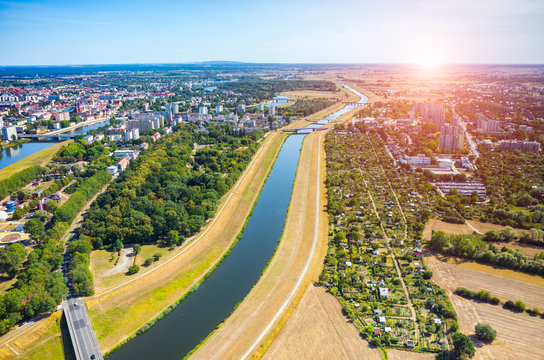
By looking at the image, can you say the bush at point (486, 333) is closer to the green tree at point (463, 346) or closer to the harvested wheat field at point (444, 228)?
the green tree at point (463, 346)

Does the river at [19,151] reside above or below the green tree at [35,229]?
above

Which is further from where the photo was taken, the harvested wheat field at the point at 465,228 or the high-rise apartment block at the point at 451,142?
the high-rise apartment block at the point at 451,142

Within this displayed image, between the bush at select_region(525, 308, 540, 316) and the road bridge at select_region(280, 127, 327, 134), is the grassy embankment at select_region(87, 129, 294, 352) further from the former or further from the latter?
the road bridge at select_region(280, 127, 327, 134)

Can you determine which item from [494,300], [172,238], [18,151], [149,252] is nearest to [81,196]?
[149,252]

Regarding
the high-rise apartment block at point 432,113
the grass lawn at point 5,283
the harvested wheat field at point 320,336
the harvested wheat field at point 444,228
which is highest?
the high-rise apartment block at point 432,113

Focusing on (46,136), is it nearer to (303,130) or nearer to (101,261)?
(303,130)

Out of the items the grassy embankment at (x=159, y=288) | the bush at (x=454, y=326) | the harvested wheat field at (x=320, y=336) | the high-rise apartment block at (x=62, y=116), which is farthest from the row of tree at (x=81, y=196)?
the high-rise apartment block at (x=62, y=116)

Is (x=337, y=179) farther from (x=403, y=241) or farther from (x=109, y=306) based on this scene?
(x=109, y=306)
